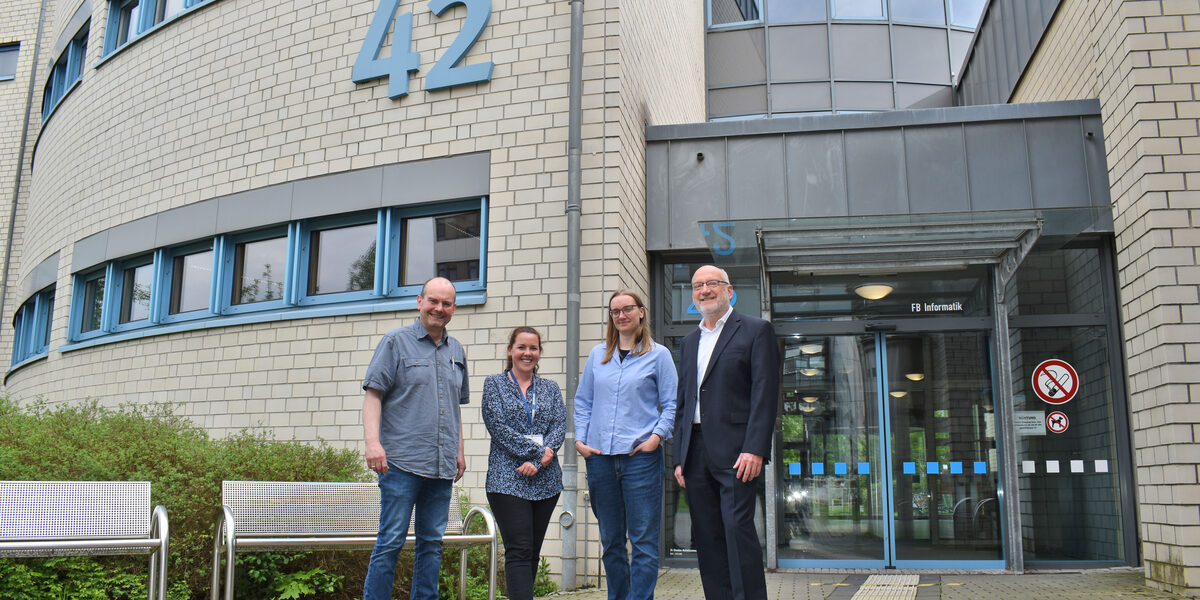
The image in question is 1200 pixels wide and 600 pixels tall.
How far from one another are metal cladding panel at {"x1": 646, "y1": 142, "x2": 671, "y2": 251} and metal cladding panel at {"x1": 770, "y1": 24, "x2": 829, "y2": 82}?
22.6 feet

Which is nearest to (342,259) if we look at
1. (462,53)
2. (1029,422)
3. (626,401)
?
(462,53)

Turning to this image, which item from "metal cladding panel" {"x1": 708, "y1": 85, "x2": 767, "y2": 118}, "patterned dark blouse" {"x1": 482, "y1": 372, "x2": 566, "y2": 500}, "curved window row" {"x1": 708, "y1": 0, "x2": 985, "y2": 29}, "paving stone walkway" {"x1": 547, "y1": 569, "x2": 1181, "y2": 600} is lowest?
"paving stone walkway" {"x1": 547, "y1": 569, "x2": 1181, "y2": 600}

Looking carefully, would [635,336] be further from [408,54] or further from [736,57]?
[736,57]

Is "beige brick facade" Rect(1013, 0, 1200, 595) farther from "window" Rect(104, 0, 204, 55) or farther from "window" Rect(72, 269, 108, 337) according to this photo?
"window" Rect(72, 269, 108, 337)

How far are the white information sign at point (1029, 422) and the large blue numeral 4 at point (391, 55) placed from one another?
6.71 metres

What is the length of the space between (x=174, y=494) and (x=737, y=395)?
157 inches

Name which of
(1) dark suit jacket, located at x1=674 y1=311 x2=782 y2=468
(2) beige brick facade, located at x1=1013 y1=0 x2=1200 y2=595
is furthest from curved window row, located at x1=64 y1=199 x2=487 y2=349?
(2) beige brick facade, located at x1=1013 y1=0 x2=1200 y2=595

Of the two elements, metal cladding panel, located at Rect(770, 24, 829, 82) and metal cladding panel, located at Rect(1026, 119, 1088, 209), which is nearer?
metal cladding panel, located at Rect(1026, 119, 1088, 209)

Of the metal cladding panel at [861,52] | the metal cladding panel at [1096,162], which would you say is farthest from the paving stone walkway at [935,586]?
the metal cladding panel at [861,52]

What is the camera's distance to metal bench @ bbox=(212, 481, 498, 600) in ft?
16.9

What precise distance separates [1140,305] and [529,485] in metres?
5.64

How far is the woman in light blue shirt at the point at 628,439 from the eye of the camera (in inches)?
185

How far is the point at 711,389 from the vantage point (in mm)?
4516

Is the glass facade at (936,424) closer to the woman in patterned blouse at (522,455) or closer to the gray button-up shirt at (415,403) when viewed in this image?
the woman in patterned blouse at (522,455)
